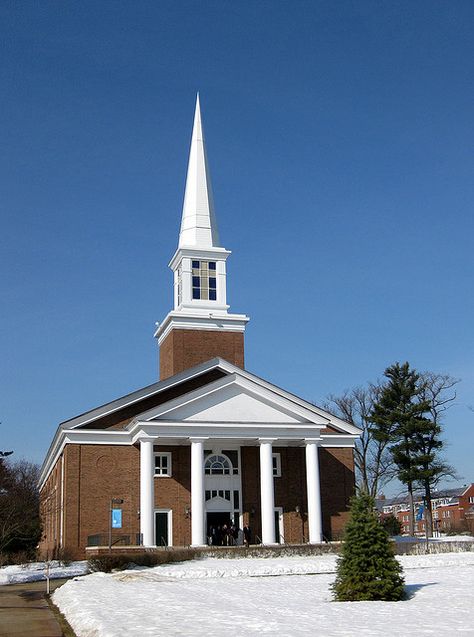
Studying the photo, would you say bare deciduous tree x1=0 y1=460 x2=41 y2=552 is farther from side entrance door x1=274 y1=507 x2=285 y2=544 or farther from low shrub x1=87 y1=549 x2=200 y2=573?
side entrance door x1=274 y1=507 x2=285 y2=544

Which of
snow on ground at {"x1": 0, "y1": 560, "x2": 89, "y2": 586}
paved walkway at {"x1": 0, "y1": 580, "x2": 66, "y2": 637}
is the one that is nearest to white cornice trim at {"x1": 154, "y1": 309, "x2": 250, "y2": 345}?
snow on ground at {"x1": 0, "y1": 560, "x2": 89, "y2": 586}

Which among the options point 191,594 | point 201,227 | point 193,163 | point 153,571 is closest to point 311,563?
point 153,571

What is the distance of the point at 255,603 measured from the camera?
1942cm

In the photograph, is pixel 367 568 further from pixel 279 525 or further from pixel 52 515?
pixel 52 515

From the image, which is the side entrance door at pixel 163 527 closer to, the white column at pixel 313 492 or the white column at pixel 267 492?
the white column at pixel 267 492

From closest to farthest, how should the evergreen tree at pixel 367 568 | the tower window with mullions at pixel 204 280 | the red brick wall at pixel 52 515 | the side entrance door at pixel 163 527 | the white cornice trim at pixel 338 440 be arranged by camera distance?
the evergreen tree at pixel 367 568, the side entrance door at pixel 163 527, the red brick wall at pixel 52 515, the white cornice trim at pixel 338 440, the tower window with mullions at pixel 204 280

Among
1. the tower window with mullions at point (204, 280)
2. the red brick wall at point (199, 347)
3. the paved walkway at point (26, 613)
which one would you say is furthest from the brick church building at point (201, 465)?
the paved walkway at point (26, 613)

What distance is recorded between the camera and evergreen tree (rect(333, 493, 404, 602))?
19438mm

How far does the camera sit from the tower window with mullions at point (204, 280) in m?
50.0

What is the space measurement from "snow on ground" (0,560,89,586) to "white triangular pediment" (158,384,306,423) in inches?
350

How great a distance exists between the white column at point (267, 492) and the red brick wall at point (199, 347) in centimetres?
848

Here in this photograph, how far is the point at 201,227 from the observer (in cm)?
5131

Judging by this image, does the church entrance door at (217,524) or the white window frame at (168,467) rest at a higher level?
the white window frame at (168,467)

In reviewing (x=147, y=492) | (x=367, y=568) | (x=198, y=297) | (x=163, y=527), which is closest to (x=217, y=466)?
(x=163, y=527)
